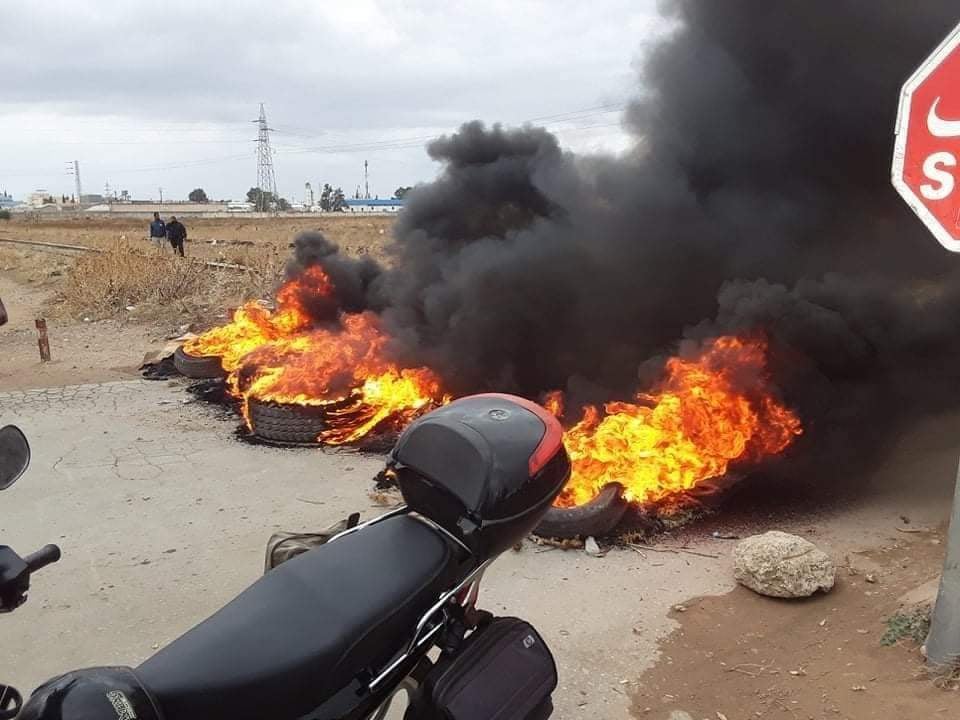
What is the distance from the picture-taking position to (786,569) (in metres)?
3.83

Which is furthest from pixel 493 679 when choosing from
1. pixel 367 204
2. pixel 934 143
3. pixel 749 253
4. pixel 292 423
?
pixel 367 204

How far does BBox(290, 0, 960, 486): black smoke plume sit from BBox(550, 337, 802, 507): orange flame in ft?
0.89

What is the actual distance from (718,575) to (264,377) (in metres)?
4.85

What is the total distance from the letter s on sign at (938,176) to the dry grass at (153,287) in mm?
12101

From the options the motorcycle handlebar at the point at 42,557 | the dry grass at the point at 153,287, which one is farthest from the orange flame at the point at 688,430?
the dry grass at the point at 153,287

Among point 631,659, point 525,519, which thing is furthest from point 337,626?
point 631,659

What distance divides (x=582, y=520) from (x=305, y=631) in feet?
9.67

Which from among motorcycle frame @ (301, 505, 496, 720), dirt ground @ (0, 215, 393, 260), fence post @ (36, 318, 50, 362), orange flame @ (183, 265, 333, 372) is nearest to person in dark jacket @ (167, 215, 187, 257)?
dirt ground @ (0, 215, 393, 260)

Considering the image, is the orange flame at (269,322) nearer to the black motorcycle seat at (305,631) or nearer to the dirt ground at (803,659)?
the dirt ground at (803,659)

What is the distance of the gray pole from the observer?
2.95m

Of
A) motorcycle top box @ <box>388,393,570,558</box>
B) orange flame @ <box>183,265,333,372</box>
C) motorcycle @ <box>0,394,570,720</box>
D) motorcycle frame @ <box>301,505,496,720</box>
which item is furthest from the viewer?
orange flame @ <box>183,265,333,372</box>

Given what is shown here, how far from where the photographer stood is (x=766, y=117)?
7.48 meters

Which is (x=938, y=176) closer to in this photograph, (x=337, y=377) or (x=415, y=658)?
(x=415, y=658)

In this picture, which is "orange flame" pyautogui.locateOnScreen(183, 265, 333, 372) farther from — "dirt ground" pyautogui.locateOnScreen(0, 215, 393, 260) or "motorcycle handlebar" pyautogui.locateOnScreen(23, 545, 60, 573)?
"motorcycle handlebar" pyautogui.locateOnScreen(23, 545, 60, 573)
